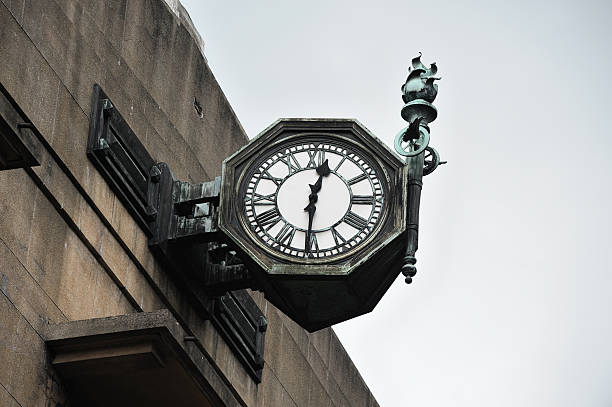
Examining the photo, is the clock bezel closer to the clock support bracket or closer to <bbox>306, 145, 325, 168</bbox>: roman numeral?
<bbox>306, 145, 325, 168</bbox>: roman numeral

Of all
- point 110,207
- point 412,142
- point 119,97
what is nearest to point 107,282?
point 110,207

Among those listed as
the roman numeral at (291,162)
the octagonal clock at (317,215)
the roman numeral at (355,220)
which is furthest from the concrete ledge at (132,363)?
the roman numeral at (291,162)

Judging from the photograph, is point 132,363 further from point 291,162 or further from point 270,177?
point 291,162

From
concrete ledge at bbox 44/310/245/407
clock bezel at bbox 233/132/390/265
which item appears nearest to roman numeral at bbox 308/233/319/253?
clock bezel at bbox 233/132/390/265

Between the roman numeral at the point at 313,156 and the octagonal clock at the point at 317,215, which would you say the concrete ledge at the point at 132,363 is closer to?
the octagonal clock at the point at 317,215

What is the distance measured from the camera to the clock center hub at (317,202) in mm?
17406

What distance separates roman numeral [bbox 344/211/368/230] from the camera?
17.3 meters

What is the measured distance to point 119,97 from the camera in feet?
57.8

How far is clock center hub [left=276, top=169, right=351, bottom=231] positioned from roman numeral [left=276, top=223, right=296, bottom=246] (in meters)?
0.07

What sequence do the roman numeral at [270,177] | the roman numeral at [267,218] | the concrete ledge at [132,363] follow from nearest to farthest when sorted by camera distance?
1. the concrete ledge at [132,363]
2. the roman numeral at [267,218]
3. the roman numeral at [270,177]

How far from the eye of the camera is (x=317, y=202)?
691 inches

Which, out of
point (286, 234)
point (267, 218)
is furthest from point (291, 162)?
point (286, 234)

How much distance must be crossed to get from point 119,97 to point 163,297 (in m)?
1.82

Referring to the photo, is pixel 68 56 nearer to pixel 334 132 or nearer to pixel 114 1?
pixel 114 1
